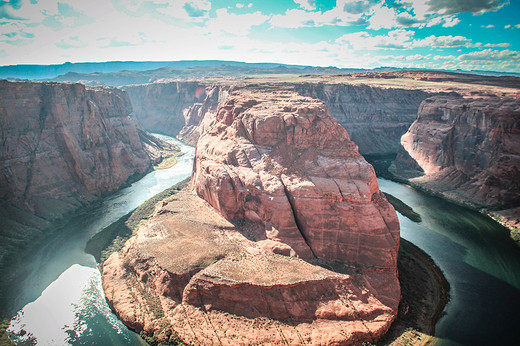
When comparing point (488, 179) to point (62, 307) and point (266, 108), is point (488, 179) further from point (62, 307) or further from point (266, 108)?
point (62, 307)

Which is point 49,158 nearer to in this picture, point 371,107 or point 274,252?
point 274,252

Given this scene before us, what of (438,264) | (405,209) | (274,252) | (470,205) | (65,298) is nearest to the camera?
(274,252)

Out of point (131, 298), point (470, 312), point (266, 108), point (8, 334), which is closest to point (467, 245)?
point (470, 312)

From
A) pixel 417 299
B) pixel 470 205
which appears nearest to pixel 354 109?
pixel 470 205

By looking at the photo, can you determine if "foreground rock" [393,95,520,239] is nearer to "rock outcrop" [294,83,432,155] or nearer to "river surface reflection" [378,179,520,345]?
"river surface reflection" [378,179,520,345]

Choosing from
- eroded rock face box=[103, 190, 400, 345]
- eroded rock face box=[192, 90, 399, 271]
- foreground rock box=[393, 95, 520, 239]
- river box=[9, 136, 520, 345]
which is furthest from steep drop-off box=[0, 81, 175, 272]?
foreground rock box=[393, 95, 520, 239]

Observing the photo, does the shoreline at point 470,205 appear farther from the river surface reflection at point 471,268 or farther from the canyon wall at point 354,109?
the canyon wall at point 354,109
